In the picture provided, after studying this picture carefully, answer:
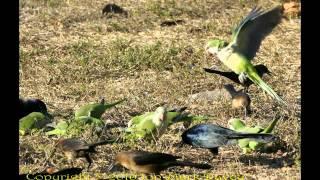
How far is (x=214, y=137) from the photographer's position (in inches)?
200

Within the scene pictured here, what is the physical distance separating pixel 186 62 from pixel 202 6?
91.8 inches

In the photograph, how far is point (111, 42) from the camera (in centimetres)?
866

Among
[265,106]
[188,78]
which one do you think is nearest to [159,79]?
[188,78]

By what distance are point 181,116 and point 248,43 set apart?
32.7 inches

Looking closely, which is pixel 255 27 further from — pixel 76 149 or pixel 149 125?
pixel 76 149

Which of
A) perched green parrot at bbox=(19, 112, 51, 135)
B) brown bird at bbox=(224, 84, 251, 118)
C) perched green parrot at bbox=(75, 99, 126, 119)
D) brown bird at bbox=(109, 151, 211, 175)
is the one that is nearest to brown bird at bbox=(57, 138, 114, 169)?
brown bird at bbox=(109, 151, 211, 175)

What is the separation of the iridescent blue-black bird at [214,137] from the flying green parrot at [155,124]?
30 centimetres

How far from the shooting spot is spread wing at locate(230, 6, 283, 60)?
5.65 metres

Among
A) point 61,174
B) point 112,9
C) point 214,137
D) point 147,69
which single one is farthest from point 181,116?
point 112,9

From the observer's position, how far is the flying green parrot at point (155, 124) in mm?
5414

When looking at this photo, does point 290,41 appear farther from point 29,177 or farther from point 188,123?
point 29,177

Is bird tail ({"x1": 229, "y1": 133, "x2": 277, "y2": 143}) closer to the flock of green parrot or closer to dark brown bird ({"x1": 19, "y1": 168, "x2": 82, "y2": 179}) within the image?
the flock of green parrot

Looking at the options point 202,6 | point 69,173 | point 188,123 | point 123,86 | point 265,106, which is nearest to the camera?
point 69,173

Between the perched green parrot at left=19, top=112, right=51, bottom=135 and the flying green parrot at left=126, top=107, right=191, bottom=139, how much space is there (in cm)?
66
